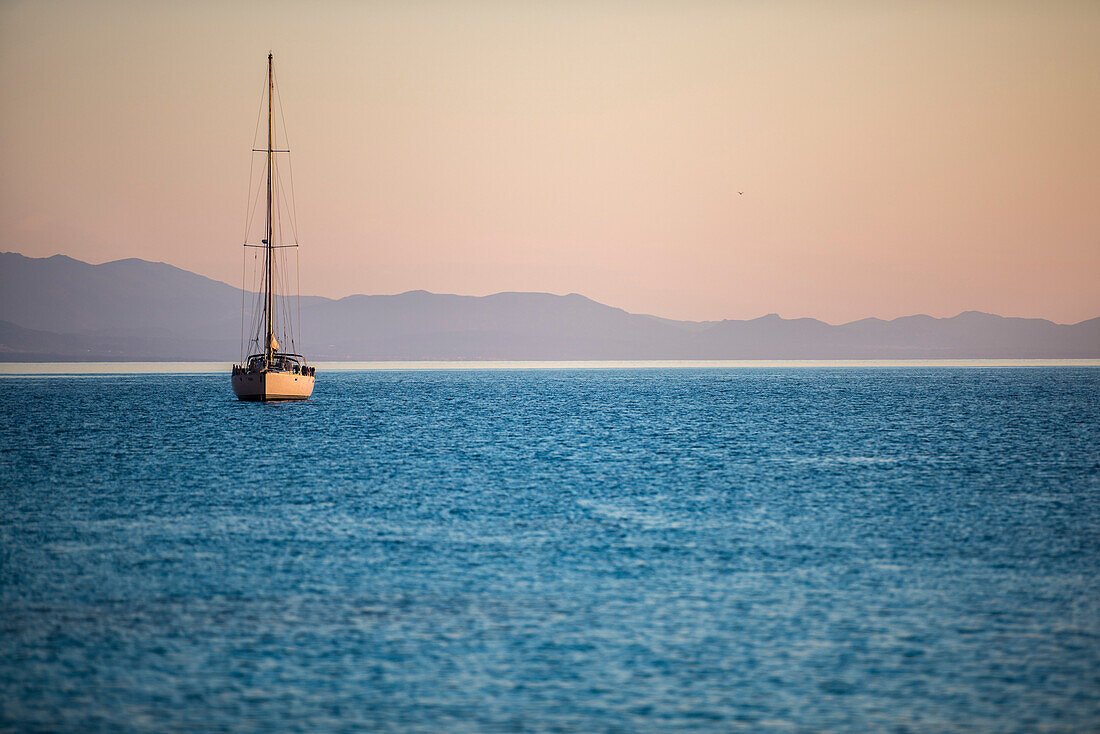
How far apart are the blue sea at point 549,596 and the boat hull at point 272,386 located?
44669 millimetres

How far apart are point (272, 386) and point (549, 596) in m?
78.8

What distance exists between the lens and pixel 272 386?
95688 millimetres

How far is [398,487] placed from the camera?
136ft

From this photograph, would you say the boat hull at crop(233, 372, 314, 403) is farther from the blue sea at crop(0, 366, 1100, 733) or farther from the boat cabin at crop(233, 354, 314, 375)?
the blue sea at crop(0, 366, 1100, 733)

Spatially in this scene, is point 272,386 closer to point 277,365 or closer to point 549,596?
point 277,365

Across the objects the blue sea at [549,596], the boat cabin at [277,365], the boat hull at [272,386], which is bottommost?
the blue sea at [549,596]

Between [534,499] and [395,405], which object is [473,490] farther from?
[395,405]

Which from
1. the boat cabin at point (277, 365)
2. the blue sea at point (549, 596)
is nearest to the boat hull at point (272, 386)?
the boat cabin at point (277, 365)

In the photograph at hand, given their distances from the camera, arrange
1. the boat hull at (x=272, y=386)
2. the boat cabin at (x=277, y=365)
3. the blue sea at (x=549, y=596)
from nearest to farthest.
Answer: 1. the blue sea at (x=549, y=596)
2. the boat hull at (x=272, y=386)
3. the boat cabin at (x=277, y=365)

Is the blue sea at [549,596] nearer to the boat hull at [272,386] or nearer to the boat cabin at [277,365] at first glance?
the boat hull at [272,386]

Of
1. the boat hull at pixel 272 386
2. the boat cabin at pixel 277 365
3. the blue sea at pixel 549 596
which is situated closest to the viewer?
the blue sea at pixel 549 596

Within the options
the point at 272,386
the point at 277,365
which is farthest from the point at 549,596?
the point at 277,365

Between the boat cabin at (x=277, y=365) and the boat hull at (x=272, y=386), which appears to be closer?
the boat hull at (x=272, y=386)

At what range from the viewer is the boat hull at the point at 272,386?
9544 cm
